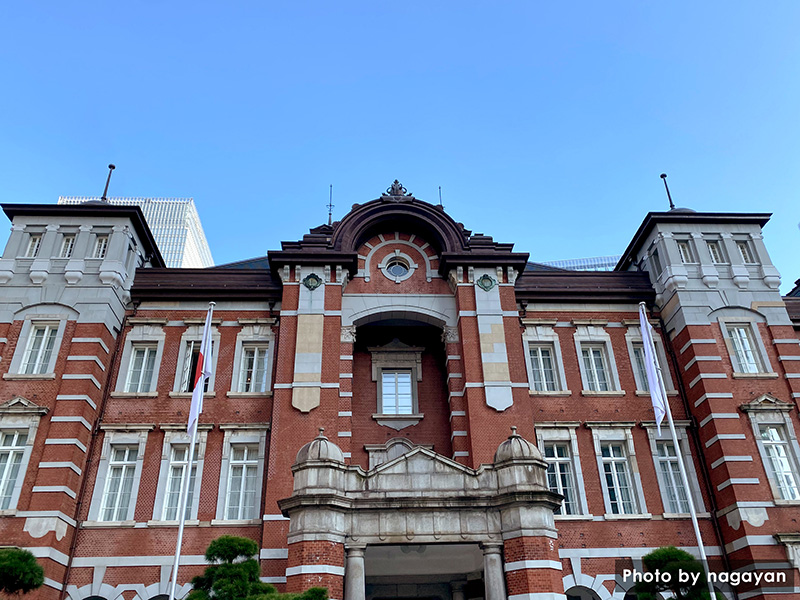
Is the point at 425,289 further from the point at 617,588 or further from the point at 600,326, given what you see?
the point at 617,588

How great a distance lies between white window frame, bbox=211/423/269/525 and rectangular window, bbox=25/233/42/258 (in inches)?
358

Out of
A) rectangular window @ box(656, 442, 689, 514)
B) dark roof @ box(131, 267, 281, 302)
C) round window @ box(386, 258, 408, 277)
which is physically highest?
round window @ box(386, 258, 408, 277)

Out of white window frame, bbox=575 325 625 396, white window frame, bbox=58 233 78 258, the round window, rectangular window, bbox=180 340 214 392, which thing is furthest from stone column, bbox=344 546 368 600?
white window frame, bbox=58 233 78 258

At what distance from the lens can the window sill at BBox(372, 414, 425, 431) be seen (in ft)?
74.1

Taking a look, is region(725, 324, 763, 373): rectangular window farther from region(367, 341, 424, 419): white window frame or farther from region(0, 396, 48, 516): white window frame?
region(0, 396, 48, 516): white window frame

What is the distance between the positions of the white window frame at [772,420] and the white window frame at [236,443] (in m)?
15.1

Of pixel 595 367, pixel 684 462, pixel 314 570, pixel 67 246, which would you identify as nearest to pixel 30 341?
pixel 67 246

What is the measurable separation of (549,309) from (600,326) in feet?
6.15

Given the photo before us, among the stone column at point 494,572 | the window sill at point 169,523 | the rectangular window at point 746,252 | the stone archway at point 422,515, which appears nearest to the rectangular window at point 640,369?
the rectangular window at point 746,252

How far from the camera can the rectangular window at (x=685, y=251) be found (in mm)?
24422

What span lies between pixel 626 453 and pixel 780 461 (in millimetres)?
4494

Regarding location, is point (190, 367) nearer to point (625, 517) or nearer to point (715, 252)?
point (625, 517)

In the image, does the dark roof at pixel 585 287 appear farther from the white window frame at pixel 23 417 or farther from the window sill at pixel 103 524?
the white window frame at pixel 23 417

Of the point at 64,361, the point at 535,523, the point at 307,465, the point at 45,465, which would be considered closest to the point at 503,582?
the point at 535,523
